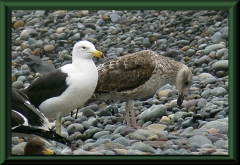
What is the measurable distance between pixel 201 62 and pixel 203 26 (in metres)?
1.98

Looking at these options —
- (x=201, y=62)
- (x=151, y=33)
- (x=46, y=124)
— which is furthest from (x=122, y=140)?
(x=151, y=33)

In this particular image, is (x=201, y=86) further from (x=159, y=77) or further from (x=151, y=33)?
(x=151, y=33)

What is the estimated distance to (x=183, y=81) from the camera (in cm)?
1052

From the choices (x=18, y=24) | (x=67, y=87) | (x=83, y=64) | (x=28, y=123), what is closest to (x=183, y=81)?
(x=83, y=64)

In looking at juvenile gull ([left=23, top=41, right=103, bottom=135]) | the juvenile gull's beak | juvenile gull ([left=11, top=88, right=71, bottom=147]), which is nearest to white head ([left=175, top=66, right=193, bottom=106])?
the juvenile gull's beak

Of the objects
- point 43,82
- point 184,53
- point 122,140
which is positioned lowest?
point 122,140

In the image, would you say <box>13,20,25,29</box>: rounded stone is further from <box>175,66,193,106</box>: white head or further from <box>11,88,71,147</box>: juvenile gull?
<box>11,88,71,147</box>: juvenile gull

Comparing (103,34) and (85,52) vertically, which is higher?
(103,34)

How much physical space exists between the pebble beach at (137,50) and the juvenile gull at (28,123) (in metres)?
0.48

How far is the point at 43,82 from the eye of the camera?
29.0 feet

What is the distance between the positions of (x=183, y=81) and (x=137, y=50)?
342 cm

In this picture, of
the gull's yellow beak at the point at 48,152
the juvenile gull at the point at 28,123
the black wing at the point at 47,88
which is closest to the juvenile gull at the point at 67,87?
the black wing at the point at 47,88
